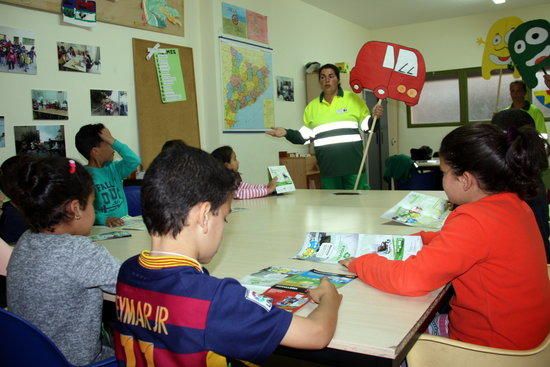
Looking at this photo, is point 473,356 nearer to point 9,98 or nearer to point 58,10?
point 9,98

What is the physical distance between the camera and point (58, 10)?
11.0 ft

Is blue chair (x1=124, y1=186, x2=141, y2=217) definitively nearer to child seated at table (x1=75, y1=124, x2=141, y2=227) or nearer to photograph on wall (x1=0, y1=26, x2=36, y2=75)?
child seated at table (x1=75, y1=124, x2=141, y2=227)

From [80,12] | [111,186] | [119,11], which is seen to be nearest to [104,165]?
[111,186]

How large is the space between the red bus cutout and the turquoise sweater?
173 centimetres

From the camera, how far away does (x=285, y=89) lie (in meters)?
5.91

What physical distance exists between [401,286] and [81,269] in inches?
32.3

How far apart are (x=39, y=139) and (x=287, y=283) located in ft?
8.75

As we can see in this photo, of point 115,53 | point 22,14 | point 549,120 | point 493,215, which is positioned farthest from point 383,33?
point 493,215

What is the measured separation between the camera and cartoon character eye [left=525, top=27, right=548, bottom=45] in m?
3.70

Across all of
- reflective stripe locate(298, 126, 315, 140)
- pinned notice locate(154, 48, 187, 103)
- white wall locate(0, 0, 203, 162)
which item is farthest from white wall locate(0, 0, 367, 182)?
reflective stripe locate(298, 126, 315, 140)

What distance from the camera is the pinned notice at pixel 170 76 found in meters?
4.23

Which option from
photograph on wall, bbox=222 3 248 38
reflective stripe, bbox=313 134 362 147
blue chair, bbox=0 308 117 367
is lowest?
blue chair, bbox=0 308 117 367

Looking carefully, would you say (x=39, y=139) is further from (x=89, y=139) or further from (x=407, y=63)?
(x=407, y=63)

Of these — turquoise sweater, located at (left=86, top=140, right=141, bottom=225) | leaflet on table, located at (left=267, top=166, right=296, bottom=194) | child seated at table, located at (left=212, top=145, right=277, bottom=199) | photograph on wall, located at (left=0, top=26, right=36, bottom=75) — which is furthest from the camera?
leaflet on table, located at (left=267, top=166, right=296, bottom=194)
